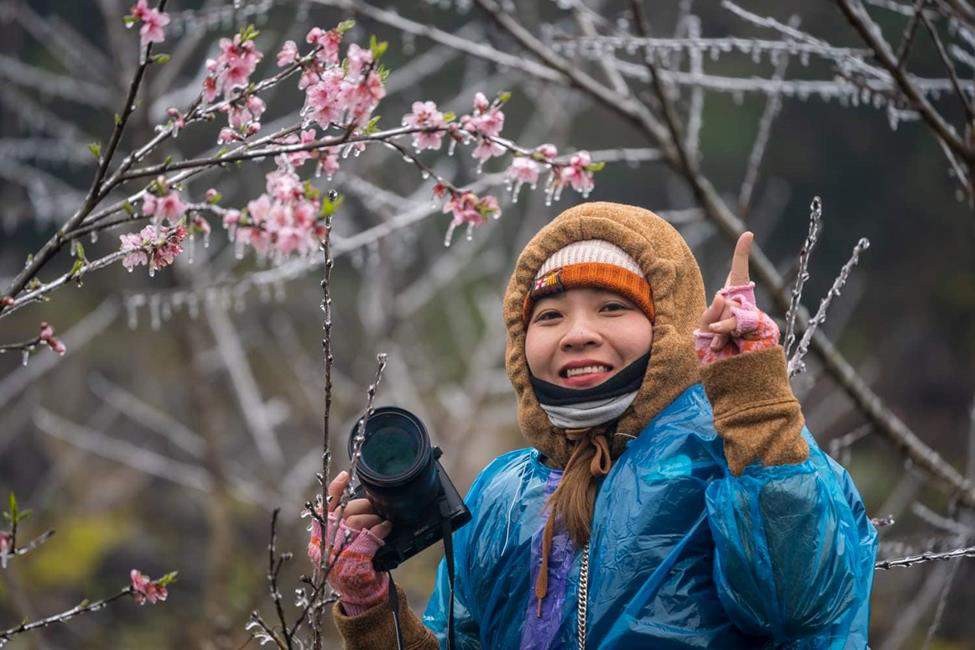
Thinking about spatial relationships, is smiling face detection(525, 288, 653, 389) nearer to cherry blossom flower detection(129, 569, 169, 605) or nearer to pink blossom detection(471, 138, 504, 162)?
pink blossom detection(471, 138, 504, 162)

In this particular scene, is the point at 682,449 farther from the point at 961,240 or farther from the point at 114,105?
the point at 961,240

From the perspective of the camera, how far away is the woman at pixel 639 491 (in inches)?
57.8

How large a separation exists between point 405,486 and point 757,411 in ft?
1.88

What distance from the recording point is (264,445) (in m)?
6.26

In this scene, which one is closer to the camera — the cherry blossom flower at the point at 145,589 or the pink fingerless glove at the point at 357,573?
the cherry blossom flower at the point at 145,589

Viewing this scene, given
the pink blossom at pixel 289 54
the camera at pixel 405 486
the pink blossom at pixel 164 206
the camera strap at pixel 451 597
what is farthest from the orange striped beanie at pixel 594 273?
the pink blossom at pixel 164 206

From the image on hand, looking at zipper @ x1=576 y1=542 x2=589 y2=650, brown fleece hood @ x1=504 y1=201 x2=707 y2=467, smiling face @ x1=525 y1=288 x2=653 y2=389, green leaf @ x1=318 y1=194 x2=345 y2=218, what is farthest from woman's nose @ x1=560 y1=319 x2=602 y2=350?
green leaf @ x1=318 y1=194 x2=345 y2=218

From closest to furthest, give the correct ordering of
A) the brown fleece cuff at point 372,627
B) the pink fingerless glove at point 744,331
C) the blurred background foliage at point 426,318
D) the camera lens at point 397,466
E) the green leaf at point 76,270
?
the green leaf at point 76,270, the pink fingerless glove at point 744,331, the camera lens at point 397,466, the brown fleece cuff at point 372,627, the blurred background foliage at point 426,318

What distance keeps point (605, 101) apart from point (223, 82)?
1.39 meters

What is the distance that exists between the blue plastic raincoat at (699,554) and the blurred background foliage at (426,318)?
5.03 metres

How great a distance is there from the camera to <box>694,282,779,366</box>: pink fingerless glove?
4.96 ft

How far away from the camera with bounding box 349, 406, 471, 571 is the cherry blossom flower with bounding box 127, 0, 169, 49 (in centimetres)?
68

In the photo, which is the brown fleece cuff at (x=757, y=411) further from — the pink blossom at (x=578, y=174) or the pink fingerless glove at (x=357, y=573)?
the pink fingerless glove at (x=357, y=573)

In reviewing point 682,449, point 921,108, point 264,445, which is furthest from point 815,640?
point 264,445
